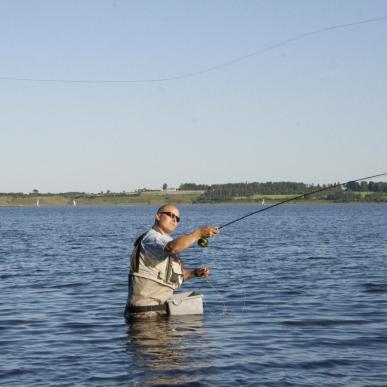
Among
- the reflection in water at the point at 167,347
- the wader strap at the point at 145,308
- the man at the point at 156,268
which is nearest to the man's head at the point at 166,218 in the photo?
the man at the point at 156,268

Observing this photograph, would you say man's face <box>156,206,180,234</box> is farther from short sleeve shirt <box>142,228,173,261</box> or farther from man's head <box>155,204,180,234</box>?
short sleeve shirt <box>142,228,173,261</box>

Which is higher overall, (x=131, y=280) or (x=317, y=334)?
(x=131, y=280)

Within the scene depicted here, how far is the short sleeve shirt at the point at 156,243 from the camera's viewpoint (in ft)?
43.3

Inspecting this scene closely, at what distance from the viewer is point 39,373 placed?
433 inches

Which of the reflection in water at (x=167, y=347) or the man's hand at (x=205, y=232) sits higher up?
the man's hand at (x=205, y=232)

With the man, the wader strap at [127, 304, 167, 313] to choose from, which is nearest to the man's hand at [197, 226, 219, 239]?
the man

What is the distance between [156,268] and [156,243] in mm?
542

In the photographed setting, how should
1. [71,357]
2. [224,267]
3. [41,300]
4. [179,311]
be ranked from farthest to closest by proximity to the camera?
[224,267], [41,300], [179,311], [71,357]

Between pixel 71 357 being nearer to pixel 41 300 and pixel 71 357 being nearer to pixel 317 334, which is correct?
pixel 317 334

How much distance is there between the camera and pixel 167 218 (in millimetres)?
13430

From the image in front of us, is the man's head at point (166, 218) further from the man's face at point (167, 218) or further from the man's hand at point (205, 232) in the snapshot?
the man's hand at point (205, 232)

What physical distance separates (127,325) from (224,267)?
15050 mm

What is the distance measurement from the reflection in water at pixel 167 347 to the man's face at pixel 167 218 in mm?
1795

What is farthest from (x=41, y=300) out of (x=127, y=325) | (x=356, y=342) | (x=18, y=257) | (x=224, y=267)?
(x=18, y=257)
